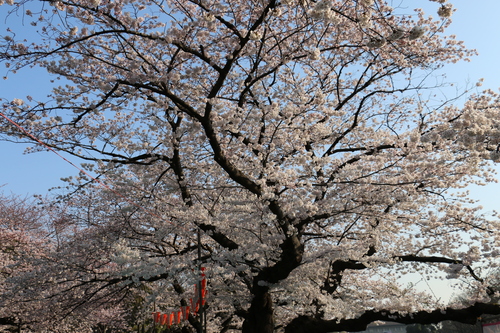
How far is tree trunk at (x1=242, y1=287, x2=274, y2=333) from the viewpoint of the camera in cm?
928

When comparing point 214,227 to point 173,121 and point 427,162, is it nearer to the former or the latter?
point 173,121

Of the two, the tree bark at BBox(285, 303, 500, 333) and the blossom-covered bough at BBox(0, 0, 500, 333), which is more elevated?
the blossom-covered bough at BBox(0, 0, 500, 333)

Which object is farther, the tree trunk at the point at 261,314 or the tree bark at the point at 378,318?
the tree trunk at the point at 261,314

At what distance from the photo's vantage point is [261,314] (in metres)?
9.39

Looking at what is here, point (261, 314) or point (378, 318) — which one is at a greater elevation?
point (261, 314)

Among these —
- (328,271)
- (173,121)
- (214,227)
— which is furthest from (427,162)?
(173,121)

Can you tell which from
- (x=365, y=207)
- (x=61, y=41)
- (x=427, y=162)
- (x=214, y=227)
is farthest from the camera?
(x=214, y=227)

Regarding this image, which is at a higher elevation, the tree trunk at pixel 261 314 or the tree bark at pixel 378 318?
the tree trunk at pixel 261 314

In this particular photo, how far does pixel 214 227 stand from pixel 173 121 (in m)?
2.60

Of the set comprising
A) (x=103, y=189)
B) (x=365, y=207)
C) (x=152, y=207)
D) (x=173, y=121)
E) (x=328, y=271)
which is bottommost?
(x=328, y=271)

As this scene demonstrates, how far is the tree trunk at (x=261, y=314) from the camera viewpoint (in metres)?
9.28

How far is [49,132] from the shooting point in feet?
30.8

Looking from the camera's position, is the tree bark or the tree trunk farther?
the tree trunk

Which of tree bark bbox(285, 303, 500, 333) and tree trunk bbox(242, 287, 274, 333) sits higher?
tree trunk bbox(242, 287, 274, 333)
